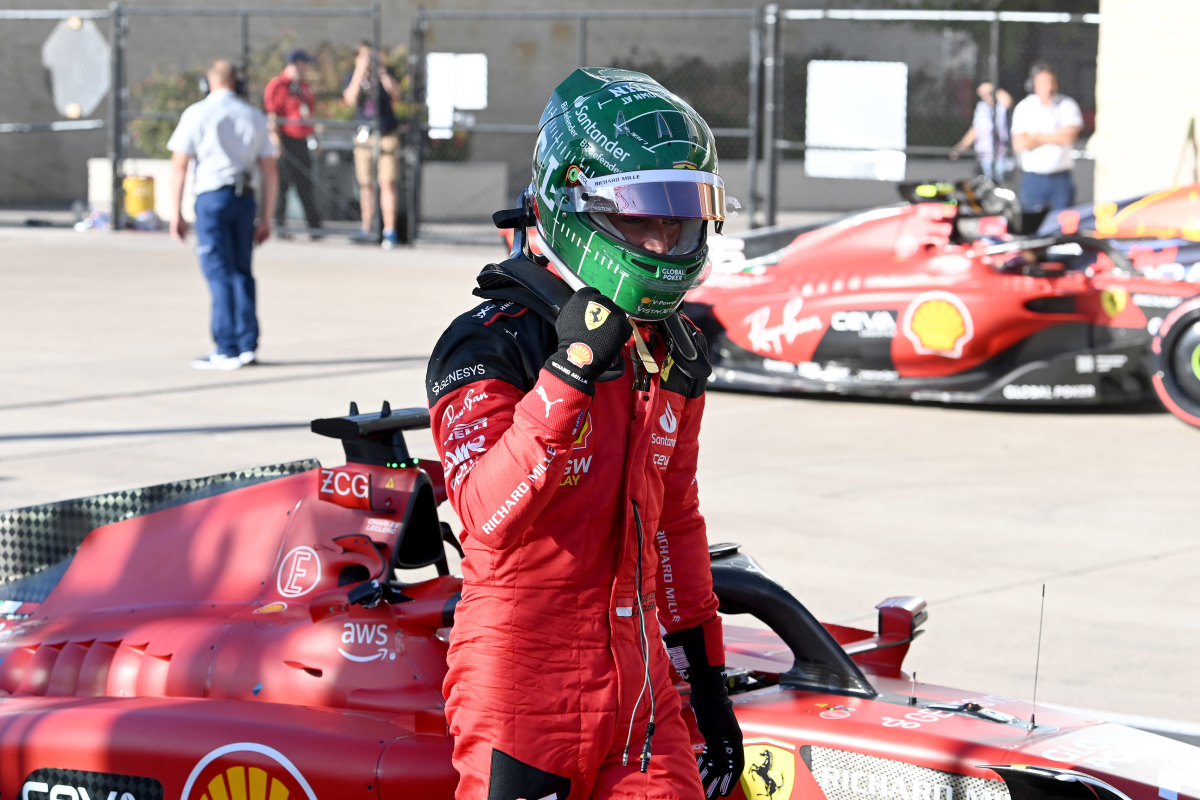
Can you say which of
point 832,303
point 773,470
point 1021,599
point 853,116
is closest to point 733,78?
point 853,116

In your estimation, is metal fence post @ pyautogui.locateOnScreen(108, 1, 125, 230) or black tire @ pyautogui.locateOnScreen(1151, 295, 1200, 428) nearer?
black tire @ pyautogui.locateOnScreen(1151, 295, 1200, 428)

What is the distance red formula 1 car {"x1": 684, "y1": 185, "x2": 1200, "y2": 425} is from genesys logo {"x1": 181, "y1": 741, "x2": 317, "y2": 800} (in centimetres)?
740

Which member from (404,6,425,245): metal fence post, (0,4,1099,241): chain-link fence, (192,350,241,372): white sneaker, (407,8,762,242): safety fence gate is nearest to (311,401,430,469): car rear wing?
(192,350,241,372): white sneaker

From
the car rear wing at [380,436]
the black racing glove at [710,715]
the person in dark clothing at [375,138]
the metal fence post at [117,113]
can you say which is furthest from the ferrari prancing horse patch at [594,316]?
the metal fence post at [117,113]

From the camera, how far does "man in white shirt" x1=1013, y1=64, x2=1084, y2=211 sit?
1459 cm

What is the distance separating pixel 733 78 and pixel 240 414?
67.2 feet

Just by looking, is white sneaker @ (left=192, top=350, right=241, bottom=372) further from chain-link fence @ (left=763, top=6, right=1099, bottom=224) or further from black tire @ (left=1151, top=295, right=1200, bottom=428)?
chain-link fence @ (left=763, top=6, right=1099, bottom=224)

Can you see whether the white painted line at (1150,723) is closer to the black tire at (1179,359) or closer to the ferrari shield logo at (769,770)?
the ferrari shield logo at (769,770)

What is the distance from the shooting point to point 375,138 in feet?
61.4

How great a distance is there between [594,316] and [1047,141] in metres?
13.2

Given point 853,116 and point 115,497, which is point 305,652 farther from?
point 853,116

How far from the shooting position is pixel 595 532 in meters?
2.54

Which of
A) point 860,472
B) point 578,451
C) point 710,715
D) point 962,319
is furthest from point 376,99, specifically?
point 578,451

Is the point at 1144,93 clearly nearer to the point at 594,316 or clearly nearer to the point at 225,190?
the point at 225,190
